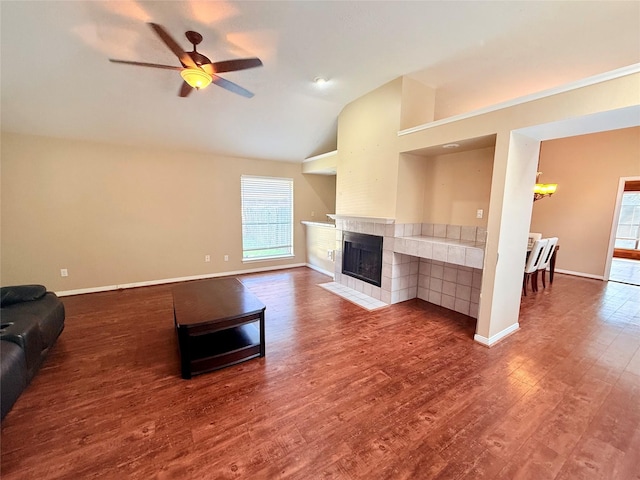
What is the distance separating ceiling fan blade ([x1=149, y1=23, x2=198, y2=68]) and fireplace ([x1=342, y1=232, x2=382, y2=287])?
10.0 ft

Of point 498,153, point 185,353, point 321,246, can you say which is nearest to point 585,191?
point 498,153

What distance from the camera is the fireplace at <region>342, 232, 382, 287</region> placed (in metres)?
4.05

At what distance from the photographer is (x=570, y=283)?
16.4 feet

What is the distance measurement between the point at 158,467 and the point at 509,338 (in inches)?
132

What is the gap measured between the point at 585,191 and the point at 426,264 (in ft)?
14.1

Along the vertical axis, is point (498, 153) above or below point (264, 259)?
above

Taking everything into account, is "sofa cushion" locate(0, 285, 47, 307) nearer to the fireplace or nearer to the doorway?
the fireplace

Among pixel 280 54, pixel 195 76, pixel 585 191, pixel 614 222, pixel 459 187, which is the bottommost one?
pixel 614 222

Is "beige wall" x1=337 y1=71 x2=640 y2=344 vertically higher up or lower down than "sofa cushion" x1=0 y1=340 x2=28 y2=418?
higher up

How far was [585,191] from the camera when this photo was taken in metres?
5.38

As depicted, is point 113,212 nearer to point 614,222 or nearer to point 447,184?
point 447,184

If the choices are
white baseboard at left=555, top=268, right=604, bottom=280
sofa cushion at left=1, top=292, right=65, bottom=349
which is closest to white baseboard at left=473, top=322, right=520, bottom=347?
white baseboard at left=555, top=268, right=604, bottom=280

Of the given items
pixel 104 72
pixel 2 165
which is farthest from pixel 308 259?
pixel 2 165

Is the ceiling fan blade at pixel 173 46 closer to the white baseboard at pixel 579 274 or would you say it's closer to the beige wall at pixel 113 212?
the beige wall at pixel 113 212
